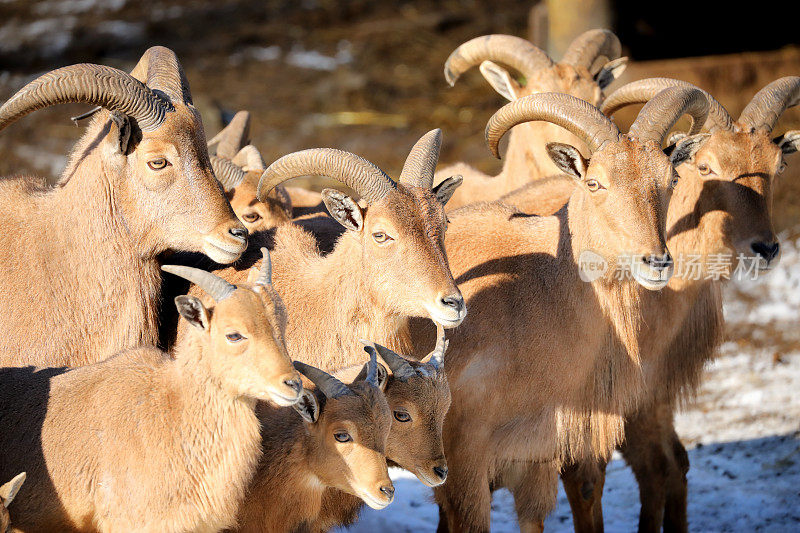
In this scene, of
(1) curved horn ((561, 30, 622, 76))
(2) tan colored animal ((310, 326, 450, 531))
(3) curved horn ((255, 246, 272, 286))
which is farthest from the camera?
(1) curved horn ((561, 30, 622, 76))

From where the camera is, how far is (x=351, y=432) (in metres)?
5.36

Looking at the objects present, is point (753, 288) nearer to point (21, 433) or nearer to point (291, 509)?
point (291, 509)

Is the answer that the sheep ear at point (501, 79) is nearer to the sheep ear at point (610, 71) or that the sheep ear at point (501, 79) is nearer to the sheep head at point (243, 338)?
the sheep ear at point (610, 71)

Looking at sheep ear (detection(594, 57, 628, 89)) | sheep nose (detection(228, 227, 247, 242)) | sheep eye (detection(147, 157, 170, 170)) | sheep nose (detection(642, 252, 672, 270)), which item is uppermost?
sheep ear (detection(594, 57, 628, 89))

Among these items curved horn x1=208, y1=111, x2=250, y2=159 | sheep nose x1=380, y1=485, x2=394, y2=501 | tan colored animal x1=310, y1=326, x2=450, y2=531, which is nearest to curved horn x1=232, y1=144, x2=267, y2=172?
curved horn x1=208, y1=111, x2=250, y2=159

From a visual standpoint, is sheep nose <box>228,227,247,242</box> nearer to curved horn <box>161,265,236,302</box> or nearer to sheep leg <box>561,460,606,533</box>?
curved horn <box>161,265,236,302</box>

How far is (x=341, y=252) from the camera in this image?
6.43 metres

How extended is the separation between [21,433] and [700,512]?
19.1ft

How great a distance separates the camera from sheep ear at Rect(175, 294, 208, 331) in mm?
5016

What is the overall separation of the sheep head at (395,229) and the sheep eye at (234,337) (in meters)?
1.25

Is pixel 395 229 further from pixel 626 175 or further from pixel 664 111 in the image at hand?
pixel 664 111

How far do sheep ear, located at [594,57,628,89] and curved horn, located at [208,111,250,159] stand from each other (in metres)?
3.42

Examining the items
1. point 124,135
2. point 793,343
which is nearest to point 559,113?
point 124,135

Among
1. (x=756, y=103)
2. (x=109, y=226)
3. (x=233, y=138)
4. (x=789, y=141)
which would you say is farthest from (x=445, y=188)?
(x=233, y=138)
